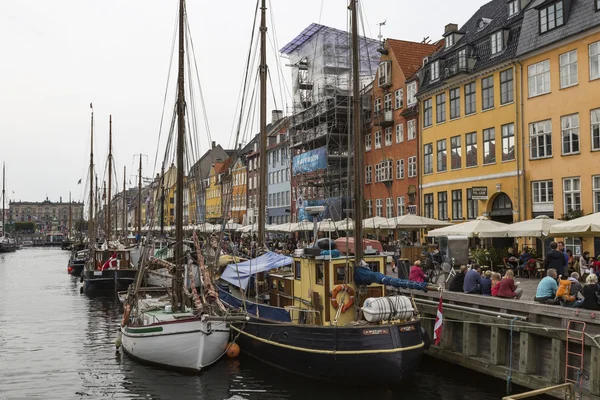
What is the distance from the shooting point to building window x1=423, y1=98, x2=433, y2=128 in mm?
42188

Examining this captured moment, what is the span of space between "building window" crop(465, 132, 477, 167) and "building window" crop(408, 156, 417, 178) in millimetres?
6668

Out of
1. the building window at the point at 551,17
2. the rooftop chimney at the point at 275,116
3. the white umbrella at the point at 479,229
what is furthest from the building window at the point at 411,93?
the rooftop chimney at the point at 275,116

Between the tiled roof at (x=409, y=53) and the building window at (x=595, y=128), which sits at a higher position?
the tiled roof at (x=409, y=53)

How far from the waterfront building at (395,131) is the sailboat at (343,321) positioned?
1004 inches

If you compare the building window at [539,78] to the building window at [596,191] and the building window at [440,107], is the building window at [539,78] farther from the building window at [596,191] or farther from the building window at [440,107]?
the building window at [440,107]

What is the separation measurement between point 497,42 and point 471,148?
645 centimetres

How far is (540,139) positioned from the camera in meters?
32.5

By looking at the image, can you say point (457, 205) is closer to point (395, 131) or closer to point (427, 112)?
point (427, 112)

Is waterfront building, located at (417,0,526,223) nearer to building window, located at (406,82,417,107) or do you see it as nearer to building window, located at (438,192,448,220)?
building window, located at (438,192,448,220)

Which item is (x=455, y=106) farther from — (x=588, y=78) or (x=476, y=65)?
(x=588, y=78)

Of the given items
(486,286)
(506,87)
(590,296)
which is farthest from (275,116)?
(590,296)

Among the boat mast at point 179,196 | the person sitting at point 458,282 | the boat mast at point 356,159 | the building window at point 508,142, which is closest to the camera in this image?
the boat mast at point 356,159

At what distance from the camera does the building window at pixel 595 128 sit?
94.5 ft

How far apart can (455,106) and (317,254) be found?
24.6m
